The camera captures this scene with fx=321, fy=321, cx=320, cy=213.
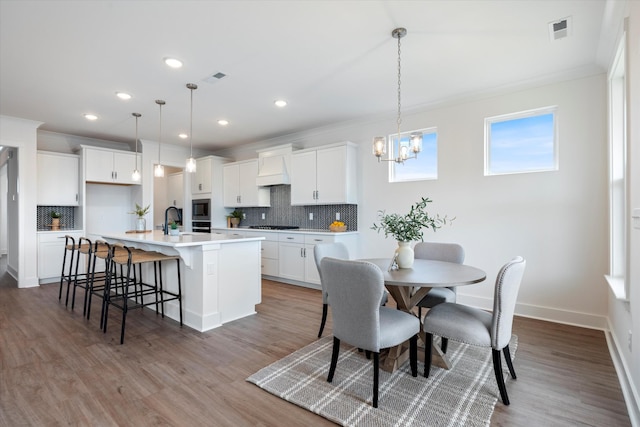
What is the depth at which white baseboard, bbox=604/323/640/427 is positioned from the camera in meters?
1.75

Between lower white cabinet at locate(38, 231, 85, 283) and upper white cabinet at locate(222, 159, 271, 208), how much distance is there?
2786 mm

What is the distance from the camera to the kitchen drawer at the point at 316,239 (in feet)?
15.5

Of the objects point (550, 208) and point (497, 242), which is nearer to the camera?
point (550, 208)

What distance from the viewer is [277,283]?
539 centimetres

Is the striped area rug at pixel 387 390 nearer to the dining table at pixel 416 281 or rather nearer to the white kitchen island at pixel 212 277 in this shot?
the dining table at pixel 416 281

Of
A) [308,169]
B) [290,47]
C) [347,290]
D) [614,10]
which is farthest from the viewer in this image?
[308,169]

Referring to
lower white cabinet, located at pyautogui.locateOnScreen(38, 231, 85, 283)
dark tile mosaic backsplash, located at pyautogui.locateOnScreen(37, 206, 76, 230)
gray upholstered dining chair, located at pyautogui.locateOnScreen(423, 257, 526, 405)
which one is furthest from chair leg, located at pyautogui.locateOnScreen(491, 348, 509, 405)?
dark tile mosaic backsplash, located at pyautogui.locateOnScreen(37, 206, 76, 230)

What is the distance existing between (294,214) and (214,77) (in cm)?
304

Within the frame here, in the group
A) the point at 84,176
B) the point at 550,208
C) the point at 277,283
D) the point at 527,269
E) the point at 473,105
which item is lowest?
the point at 277,283

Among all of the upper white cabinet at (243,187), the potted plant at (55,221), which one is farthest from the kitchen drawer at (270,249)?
A: the potted plant at (55,221)

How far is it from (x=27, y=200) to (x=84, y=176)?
880mm

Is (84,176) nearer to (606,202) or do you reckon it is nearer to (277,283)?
(277,283)

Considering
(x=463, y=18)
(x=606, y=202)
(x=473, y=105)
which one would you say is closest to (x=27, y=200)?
(x=463, y=18)

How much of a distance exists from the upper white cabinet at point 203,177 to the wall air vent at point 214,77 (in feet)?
11.2
